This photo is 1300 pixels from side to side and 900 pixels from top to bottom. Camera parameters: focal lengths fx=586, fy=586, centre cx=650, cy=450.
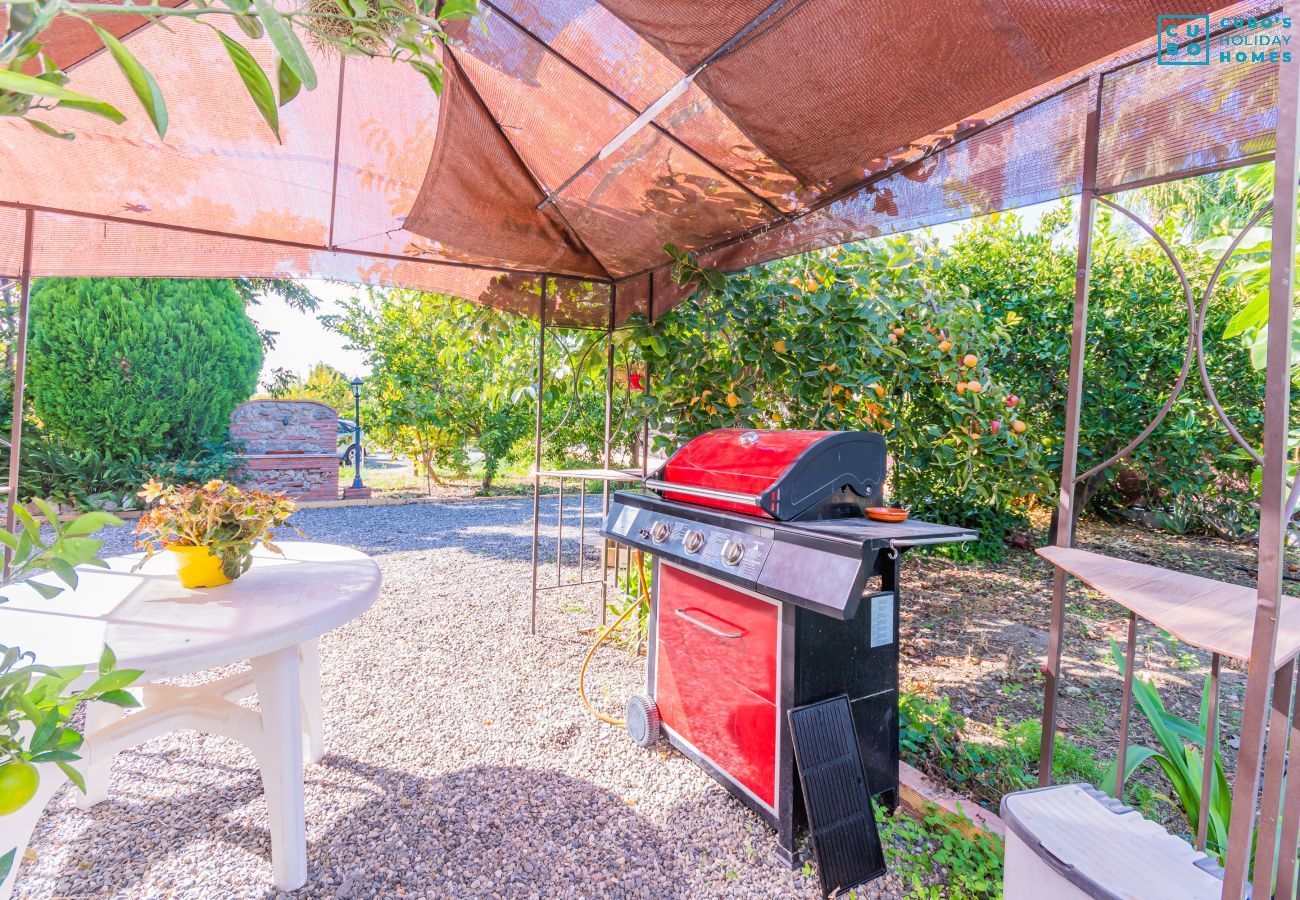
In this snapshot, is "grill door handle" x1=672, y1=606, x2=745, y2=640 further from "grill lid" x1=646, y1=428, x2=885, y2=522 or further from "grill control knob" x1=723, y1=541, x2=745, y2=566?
"grill lid" x1=646, y1=428, x2=885, y2=522

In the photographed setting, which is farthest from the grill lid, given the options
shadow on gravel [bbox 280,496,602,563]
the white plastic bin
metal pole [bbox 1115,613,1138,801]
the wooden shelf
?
shadow on gravel [bbox 280,496,602,563]

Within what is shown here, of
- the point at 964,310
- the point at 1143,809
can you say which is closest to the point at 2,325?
the point at 964,310

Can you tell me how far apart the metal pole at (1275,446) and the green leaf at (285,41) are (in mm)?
1204

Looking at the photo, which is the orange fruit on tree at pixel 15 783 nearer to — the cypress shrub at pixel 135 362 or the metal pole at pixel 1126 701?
the metal pole at pixel 1126 701

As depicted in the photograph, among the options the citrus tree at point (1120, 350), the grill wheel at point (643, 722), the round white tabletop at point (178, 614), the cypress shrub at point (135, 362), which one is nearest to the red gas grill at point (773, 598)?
the grill wheel at point (643, 722)

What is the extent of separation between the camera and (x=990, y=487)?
3.64m

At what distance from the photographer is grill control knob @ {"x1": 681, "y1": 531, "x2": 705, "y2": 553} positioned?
205cm

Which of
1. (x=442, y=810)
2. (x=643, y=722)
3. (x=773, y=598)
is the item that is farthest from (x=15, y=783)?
(x=643, y=722)

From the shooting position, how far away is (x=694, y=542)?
2.07 metres

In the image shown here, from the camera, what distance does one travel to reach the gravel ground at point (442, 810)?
181 cm

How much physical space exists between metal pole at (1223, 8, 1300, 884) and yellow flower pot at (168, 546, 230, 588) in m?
2.58

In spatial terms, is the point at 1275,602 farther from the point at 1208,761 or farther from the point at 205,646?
the point at 205,646

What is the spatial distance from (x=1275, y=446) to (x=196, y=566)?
2.70m

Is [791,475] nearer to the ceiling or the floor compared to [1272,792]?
nearer to the ceiling
